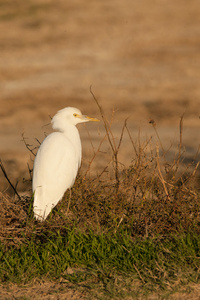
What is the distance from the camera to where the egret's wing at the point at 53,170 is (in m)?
5.76

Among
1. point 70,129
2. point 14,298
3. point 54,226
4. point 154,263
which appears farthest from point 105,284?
point 70,129

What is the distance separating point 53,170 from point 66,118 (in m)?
0.74

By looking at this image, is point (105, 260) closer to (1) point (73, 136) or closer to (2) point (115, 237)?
(2) point (115, 237)

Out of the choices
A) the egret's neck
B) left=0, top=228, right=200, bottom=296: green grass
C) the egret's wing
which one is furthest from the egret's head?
left=0, top=228, right=200, bottom=296: green grass

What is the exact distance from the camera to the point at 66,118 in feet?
20.2

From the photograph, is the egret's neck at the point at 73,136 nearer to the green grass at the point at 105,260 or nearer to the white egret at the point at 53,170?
the white egret at the point at 53,170

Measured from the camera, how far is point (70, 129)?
6.16 meters

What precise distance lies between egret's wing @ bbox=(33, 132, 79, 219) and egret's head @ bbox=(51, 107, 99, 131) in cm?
23

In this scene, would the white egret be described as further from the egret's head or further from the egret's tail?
the egret's head

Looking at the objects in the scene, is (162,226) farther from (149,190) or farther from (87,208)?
(87,208)

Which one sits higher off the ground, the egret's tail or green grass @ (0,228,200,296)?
the egret's tail

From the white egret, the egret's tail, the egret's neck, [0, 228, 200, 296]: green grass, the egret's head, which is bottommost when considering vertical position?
[0, 228, 200, 296]: green grass

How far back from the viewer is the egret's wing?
5758mm

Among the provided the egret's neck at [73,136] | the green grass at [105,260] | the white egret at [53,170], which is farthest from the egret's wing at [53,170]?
the green grass at [105,260]
